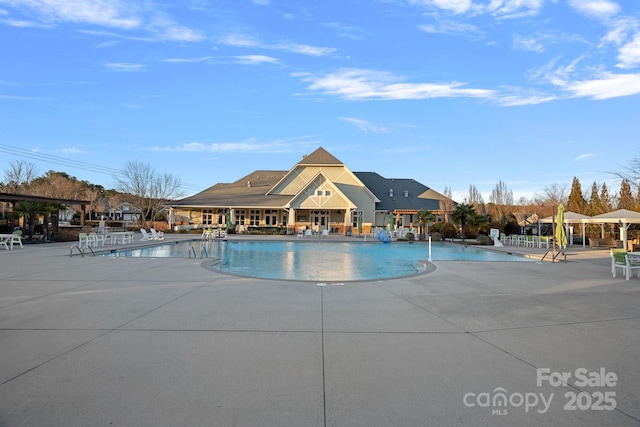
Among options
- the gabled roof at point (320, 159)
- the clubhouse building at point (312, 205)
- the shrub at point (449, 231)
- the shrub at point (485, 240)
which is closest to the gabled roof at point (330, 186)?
the clubhouse building at point (312, 205)

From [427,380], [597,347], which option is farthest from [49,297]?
[597,347]

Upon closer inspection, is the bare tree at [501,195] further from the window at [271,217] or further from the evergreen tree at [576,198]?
the window at [271,217]

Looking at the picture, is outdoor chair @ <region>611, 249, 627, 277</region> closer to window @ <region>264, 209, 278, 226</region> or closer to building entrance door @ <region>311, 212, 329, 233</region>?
building entrance door @ <region>311, 212, 329, 233</region>

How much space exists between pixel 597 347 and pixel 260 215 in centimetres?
3555

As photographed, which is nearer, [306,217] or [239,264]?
[239,264]

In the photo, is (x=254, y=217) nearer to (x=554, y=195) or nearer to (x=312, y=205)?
(x=312, y=205)

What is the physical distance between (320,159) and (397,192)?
33.5 ft

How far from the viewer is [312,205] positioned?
116 feet

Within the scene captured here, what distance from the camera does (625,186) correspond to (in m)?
36.4

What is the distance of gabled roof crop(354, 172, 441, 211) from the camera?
39.6 metres

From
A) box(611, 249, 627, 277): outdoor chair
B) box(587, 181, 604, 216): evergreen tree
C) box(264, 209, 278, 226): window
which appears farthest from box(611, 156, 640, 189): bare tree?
box(264, 209, 278, 226): window

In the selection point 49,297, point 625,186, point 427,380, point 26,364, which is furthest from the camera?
point 625,186

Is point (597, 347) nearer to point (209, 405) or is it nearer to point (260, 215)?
point (209, 405)

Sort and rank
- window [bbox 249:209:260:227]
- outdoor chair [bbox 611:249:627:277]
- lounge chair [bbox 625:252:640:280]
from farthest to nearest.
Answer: window [bbox 249:209:260:227]
outdoor chair [bbox 611:249:627:277]
lounge chair [bbox 625:252:640:280]
